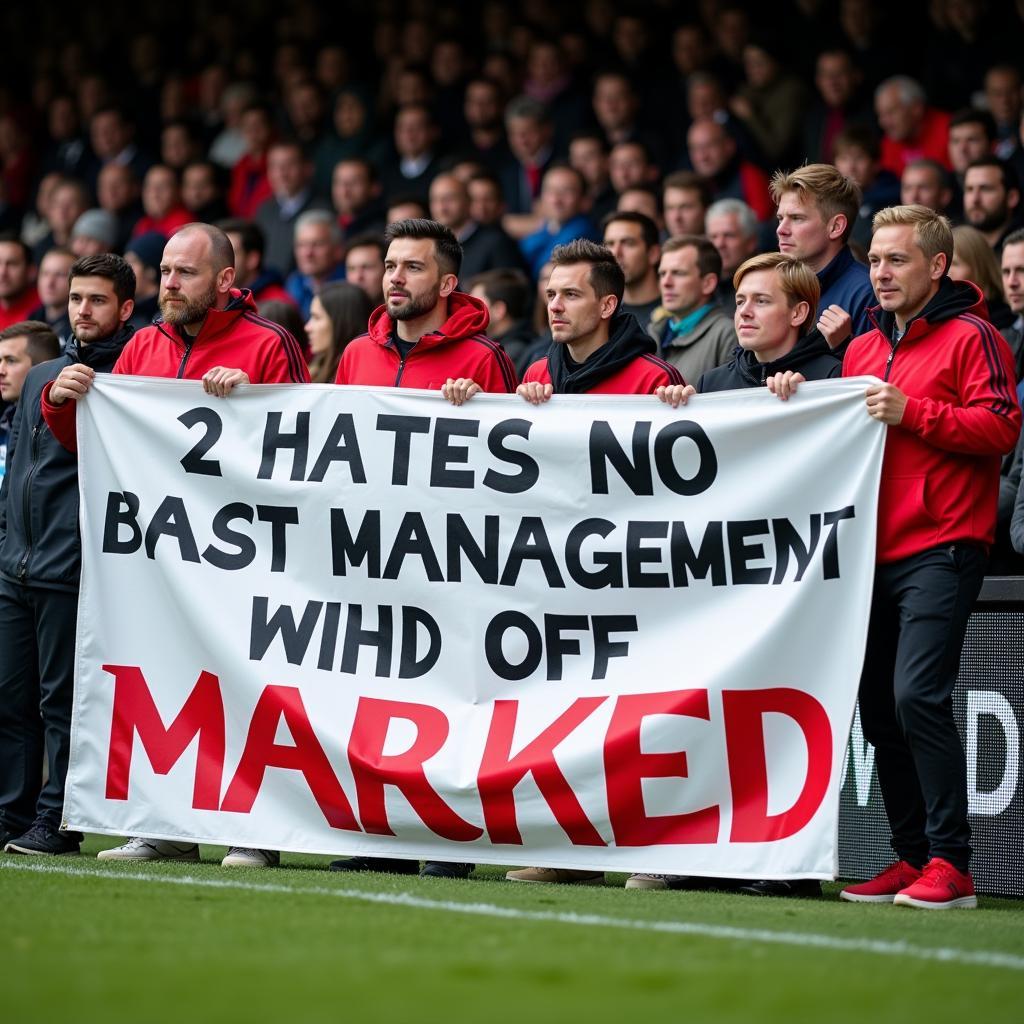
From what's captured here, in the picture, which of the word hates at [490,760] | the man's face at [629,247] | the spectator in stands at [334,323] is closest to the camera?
the word hates at [490,760]

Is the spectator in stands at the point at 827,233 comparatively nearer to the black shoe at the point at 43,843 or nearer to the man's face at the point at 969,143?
the man's face at the point at 969,143

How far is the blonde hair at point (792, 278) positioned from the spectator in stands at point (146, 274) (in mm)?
3985

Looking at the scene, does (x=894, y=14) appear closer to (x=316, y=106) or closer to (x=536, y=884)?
(x=316, y=106)

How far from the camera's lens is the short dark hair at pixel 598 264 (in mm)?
7102

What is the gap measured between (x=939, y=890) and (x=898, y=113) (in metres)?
6.16

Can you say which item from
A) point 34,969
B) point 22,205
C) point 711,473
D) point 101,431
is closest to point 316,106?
point 22,205

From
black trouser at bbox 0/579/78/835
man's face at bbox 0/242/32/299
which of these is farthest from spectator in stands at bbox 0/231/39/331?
black trouser at bbox 0/579/78/835

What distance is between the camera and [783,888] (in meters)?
6.58

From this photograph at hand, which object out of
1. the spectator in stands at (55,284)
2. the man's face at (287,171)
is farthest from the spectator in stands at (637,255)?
the man's face at (287,171)

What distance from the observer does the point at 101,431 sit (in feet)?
23.8

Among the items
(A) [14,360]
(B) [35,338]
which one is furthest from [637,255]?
(A) [14,360]

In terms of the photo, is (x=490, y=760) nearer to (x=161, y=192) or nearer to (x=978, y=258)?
(x=978, y=258)

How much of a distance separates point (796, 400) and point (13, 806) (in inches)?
139

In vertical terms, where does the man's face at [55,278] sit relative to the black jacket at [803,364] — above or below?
above
